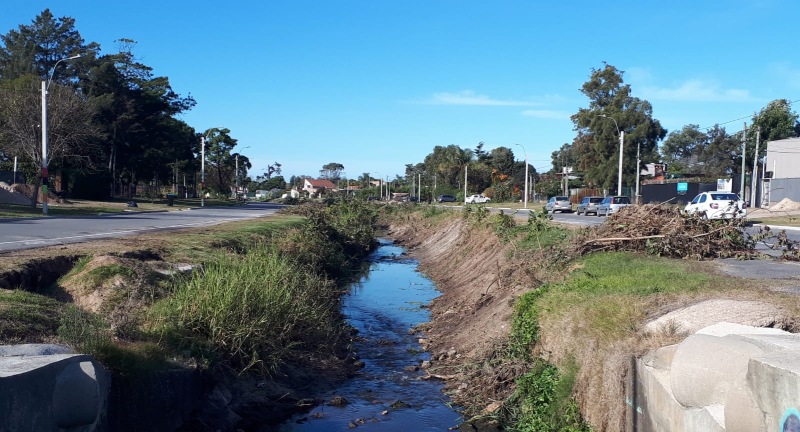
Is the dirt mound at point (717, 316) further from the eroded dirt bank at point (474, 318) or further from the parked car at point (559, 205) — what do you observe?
the parked car at point (559, 205)

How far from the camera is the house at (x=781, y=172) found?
51.1 meters

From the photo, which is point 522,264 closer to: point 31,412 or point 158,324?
point 158,324

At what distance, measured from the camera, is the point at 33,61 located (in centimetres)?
6969

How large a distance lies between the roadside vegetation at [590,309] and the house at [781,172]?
40.1 metres

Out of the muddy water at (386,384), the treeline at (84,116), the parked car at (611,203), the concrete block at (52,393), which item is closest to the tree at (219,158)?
the treeline at (84,116)

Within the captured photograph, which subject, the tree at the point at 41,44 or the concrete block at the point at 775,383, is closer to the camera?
the concrete block at the point at 775,383

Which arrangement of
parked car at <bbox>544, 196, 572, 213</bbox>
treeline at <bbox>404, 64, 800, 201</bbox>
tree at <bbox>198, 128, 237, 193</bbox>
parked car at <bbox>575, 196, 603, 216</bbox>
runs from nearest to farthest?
parked car at <bbox>575, 196, 603, 216</bbox>
parked car at <bbox>544, 196, 572, 213</bbox>
treeline at <bbox>404, 64, 800, 201</bbox>
tree at <bbox>198, 128, 237, 193</bbox>

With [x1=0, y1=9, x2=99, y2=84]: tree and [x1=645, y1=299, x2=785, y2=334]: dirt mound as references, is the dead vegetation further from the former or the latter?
[x1=0, y1=9, x2=99, y2=84]: tree

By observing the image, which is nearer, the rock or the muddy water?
the muddy water

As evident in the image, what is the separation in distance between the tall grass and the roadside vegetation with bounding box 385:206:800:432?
282cm

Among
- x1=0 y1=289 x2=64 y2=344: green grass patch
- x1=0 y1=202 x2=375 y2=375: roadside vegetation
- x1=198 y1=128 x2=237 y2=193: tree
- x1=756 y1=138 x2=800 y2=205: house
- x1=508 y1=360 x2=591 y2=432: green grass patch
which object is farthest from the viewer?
x1=198 y1=128 x2=237 y2=193: tree

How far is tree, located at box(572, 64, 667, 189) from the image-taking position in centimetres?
6706

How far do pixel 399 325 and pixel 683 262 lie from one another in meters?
7.19

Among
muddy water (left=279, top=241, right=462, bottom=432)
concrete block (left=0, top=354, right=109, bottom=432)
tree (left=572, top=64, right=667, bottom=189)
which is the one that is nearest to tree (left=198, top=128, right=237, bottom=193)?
tree (left=572, top=64, right=667, bottom=189)
